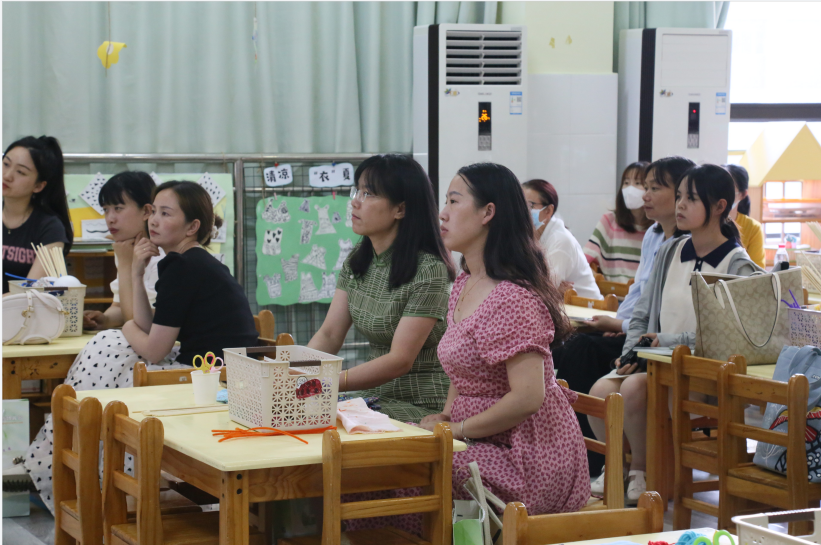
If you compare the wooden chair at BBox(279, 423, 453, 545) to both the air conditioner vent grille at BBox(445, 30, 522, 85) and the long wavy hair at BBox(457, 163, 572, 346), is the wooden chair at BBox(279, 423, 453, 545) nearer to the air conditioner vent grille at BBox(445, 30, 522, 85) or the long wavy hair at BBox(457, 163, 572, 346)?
the long wavy hair at BBox(457, 163, 572, 346)

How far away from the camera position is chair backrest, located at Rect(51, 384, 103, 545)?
2.10 m

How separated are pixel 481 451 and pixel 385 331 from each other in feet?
2.05

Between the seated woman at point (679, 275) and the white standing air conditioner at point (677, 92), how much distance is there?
2.18 m

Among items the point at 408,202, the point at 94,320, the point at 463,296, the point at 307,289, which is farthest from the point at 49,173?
the point at 463,296

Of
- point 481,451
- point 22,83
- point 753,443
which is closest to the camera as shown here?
point 481,451

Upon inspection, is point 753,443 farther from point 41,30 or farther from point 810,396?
point 41,30

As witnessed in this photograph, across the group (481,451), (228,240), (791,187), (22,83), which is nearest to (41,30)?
(22,83)

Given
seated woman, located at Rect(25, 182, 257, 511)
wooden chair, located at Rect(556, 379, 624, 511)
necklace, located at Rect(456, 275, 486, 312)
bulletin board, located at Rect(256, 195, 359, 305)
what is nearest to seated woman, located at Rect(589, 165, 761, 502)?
wooden chair, located at Rect(556, 379, 624, 511)

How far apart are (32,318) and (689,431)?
2.40 metres

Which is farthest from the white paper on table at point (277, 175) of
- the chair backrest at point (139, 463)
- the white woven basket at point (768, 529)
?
the white woven basket at point (768, 529)

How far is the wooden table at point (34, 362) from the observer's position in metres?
3.15

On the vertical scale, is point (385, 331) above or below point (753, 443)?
above

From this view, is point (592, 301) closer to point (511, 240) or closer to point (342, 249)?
point (342, 249)

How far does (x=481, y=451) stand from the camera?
2094mm
